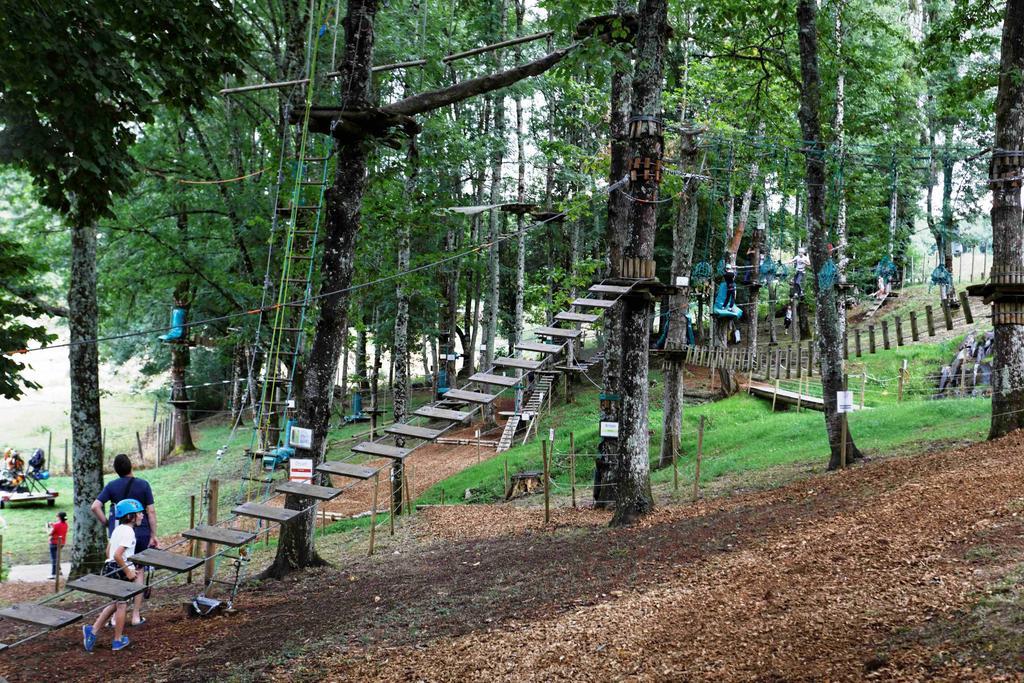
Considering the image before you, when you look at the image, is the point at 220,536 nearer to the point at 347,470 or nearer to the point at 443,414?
the point at 347,470

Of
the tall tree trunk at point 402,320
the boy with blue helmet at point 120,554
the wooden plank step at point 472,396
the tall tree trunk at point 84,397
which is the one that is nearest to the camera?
the boy with blue helmet at point 120,554

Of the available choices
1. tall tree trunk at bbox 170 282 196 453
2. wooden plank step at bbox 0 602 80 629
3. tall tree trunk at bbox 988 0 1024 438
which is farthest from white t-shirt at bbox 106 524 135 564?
tall tree trunk at bbox 170 282 196 453

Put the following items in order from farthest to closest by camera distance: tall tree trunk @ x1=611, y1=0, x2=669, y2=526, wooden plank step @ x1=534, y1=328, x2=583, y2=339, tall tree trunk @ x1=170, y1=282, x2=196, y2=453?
tall tree trunk @ x1=170, y1=282, x2=196, y2=453 → tall tree trunk @ x1=611, y1=0, x2=669, y2=526 → wooden plank step @ x1=534, y1=328, x2=583, y2=339

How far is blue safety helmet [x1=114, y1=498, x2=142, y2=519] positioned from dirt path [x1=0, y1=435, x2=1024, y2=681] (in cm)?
126

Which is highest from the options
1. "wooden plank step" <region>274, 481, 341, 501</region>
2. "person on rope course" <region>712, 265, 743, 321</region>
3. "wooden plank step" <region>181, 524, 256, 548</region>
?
"person on rope course" <region>712, 265, 743, 321</region>

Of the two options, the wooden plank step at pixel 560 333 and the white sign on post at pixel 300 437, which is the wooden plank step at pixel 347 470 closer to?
the white sign on post at pixel 300 437

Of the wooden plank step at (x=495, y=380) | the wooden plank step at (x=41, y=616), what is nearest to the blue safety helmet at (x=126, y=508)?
the wooden plank step at (x=41, y=616)

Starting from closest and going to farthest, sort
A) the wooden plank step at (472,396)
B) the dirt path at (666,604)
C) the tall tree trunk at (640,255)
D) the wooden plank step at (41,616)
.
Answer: the wooden plank step at (41,616)
the dirt path at (666,604)
the wooden plank step at (472,396)
the tall tree trunk at (640,255)

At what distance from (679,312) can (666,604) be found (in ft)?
35.9

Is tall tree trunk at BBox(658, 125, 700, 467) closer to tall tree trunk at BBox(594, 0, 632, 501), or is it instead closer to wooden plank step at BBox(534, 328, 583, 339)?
tall tree trunk at BBox(594, 0, 632, 501)

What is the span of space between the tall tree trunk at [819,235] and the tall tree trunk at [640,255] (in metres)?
3.00

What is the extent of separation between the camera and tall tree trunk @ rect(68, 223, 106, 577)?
38.3 ft

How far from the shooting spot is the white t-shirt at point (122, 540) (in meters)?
7.31

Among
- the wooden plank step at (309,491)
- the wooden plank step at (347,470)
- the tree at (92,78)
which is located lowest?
the wooden plank step at (309,491)
